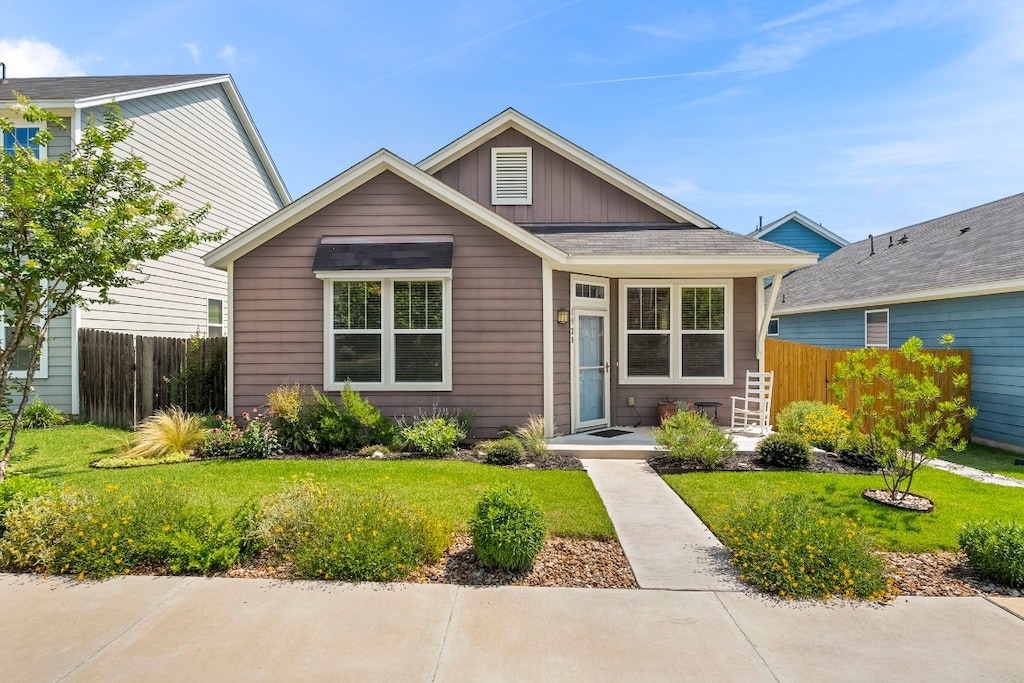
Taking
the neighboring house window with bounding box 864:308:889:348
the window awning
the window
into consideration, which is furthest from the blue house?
the window

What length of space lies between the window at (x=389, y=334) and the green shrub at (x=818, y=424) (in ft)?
17.6

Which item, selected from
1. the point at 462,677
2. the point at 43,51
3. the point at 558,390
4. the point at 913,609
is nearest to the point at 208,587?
the point at 462,677

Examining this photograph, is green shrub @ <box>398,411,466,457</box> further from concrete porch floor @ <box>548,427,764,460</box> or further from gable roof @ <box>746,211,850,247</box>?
gable roof @ <box>746,211,850,247</box>

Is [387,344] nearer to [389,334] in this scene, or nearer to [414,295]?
[389,334]

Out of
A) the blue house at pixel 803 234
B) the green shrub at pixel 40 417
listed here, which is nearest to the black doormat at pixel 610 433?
the green shrub at pixel 40 417

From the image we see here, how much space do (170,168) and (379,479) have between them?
35.6 ft

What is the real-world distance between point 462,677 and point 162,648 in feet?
5.84

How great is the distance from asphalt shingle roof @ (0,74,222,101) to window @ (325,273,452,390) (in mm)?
7466

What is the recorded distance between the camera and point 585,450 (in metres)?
7.92

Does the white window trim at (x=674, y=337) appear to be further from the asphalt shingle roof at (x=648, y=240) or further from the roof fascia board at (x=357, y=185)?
the roof fascia board at (x=357, y=185)

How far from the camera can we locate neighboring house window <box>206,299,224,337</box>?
1454 centimetres

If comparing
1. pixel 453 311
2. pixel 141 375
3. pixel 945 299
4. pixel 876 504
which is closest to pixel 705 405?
pixel 876 504

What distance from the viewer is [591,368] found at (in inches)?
374

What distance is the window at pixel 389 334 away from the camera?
337 inches
